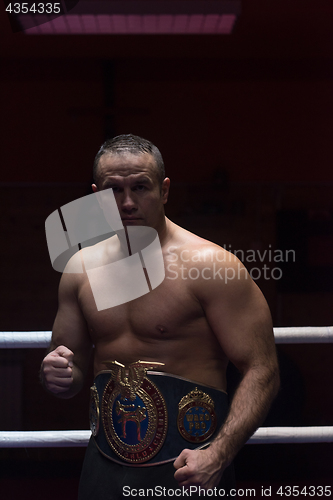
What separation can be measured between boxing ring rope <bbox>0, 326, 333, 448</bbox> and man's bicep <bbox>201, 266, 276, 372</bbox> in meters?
0.32

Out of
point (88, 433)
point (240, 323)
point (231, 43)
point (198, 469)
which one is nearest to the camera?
point (198, 469)

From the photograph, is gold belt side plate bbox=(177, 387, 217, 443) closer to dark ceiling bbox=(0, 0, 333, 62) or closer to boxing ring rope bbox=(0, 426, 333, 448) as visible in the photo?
boxing ring rope bbox=(0, 426, 333, 448)

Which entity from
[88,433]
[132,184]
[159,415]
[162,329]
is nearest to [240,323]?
[162,329]

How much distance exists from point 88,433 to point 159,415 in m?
0.36

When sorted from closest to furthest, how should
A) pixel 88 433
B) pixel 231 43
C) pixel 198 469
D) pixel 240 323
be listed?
pixel 198 469
pixel 240 323
pixel 88 433
pixel 231 43

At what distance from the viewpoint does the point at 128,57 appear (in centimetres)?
267

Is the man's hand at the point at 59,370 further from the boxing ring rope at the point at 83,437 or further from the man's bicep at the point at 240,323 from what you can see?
the man's bicep at the point at 240,323

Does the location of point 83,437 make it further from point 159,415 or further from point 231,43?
point 231,43

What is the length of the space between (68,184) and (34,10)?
3.44 feet

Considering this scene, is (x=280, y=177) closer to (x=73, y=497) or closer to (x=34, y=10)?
(x=34, y=10)

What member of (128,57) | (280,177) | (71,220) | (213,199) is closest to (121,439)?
(71,220)

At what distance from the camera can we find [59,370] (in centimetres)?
125

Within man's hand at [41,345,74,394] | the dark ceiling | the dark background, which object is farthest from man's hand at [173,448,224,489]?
the dark ceiling

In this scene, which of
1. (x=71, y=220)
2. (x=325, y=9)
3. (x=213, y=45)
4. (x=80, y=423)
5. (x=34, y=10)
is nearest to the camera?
(x=71, y=220)
